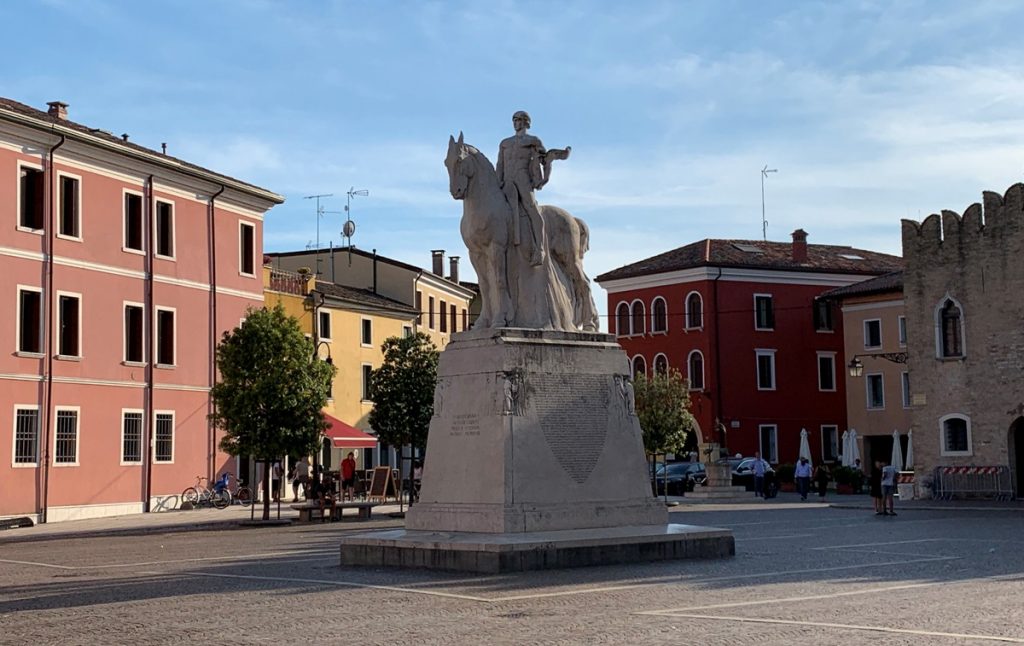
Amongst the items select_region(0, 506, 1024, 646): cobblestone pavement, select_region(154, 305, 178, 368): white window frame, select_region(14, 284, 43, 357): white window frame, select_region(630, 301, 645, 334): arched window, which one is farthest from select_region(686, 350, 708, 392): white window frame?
select_region(0, 506, 1024, 646): cobblestone pavement

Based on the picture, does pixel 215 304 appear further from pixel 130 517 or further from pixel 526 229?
pixel 526 229

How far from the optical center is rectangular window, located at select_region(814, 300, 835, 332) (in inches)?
2793

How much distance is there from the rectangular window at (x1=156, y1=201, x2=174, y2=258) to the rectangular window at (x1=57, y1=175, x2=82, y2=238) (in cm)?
393

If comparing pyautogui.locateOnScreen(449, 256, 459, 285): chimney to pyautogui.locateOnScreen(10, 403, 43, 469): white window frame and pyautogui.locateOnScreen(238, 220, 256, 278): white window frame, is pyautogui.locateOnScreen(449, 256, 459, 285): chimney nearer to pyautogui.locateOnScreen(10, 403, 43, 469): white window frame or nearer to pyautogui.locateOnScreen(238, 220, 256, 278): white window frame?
pyautogui.locateOnScreen(238, 220, 256, 278): white window frame

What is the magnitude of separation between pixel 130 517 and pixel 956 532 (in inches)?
922

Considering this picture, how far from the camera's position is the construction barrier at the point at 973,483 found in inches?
1640

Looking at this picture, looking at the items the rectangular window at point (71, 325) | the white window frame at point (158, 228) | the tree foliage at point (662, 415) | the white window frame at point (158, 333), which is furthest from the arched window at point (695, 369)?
the rectangular window at point (71, 325)

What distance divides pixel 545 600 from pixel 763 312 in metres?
58.8

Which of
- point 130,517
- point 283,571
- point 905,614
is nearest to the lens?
point 905,614

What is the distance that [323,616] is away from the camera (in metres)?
11.2

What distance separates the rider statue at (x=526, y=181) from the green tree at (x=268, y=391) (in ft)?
60.3

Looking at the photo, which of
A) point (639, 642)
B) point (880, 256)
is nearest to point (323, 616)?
point (639, 642)

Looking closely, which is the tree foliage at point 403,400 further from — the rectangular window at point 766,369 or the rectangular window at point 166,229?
the rectangular window at point 766,369

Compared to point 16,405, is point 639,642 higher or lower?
lower
